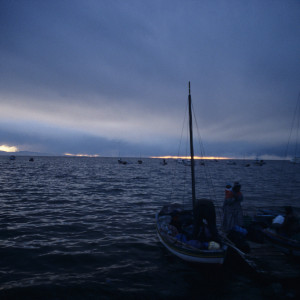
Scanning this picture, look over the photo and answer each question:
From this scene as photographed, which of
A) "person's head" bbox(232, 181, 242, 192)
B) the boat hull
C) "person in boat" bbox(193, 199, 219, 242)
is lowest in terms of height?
the boat hull

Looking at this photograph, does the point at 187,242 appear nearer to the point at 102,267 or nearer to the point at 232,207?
the point at 232,207

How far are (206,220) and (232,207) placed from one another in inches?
124

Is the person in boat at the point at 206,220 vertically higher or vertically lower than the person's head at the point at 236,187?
lower

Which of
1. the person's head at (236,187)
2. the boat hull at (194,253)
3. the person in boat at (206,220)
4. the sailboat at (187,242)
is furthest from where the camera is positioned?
the person's head at (236,187)

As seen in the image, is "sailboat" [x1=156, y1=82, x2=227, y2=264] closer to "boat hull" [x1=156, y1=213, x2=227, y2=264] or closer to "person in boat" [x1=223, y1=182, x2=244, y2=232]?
"boat hull" [x1=156, y1=213, x2=227, y2=264]

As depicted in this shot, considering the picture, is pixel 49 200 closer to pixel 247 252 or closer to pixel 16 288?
pixel 16 288

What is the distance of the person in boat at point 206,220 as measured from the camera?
9.55 metres

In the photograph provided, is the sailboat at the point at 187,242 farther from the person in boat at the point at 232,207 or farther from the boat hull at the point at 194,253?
the person in boat at the point at 232,207

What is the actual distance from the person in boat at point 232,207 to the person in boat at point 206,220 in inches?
96.8

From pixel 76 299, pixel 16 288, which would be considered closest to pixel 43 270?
pixel 16 288

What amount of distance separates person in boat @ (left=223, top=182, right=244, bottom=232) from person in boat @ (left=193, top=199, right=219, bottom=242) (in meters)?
2.46

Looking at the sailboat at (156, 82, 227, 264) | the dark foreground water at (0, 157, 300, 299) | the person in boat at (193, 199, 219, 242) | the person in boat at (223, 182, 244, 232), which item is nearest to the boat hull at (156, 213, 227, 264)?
the sailboat at (156, 82, 227, 264)

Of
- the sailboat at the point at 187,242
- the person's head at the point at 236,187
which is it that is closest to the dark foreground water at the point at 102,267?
the sailboat at the point at 187,242

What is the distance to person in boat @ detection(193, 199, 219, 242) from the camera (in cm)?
955
